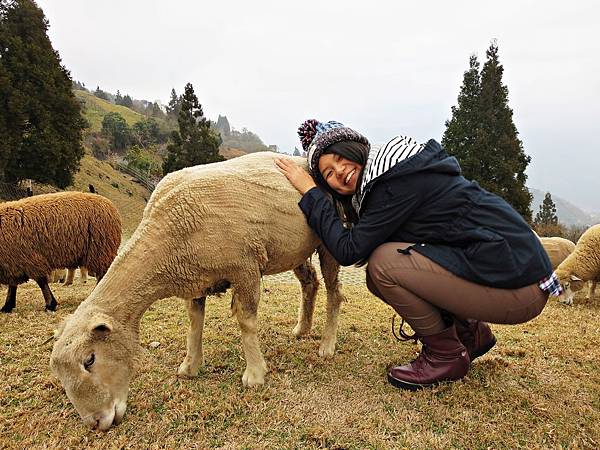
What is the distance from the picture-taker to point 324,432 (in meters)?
2.87

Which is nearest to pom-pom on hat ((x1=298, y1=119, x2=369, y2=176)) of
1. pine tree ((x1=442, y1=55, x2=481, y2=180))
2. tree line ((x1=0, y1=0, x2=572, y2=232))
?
tree line ((x1=0, y1=0, x2=572, y2=232))

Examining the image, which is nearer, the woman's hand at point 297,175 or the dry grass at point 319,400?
the dry grass at point 319,400

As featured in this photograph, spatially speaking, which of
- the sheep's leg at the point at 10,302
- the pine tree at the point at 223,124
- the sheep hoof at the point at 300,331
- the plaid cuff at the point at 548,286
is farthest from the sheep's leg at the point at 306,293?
the pine tree at the point at 223,124

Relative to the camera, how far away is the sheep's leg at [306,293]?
4895mm

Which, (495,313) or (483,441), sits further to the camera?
(495,313)

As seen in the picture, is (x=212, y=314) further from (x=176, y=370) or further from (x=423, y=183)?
(x=423, y=183)

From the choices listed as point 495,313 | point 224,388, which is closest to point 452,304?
point 495,313

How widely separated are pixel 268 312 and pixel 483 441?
3.89 metres

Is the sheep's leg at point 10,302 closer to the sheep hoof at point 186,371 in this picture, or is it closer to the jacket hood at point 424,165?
the sheep hoof at point 186,371

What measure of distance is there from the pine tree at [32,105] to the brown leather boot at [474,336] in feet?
81.1

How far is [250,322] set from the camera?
11.7ft

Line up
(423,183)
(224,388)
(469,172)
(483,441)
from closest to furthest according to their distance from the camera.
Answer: (483,441) < (423,183) < (224,388) < (469,172)

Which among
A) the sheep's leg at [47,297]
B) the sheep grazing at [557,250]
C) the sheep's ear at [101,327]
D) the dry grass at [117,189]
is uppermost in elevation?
the sheep's ear at [101,327]

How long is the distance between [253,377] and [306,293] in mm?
1548
